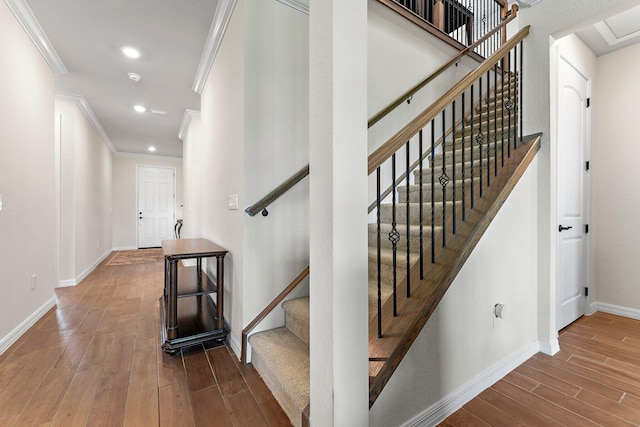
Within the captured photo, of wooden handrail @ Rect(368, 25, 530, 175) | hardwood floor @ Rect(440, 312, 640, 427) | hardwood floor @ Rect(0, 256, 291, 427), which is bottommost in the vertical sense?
hardwood floor @ Rect(440, 312, 640, 427)

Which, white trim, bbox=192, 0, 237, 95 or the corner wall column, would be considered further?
white trim, bbox=192, 0, 237, 95

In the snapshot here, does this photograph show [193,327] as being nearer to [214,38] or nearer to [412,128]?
[412,128]

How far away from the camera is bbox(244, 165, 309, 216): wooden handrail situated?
187cm

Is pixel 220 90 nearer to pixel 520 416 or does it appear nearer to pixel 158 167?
pixel 520 416

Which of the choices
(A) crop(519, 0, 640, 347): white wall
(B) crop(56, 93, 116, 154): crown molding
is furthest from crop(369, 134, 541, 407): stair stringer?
(B) crop(56, 93, 116, 154): crown molding

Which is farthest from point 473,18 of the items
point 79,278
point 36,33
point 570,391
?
point 79,278

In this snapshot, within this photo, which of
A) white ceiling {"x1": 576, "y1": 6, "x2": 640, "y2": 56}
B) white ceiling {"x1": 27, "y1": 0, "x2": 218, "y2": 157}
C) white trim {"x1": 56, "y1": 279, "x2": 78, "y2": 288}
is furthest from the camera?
white trim {"x1": 56, "y1": 279, "x2": 78, "y2": 288}

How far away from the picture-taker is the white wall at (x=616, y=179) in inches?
106

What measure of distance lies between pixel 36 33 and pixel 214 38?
1590mm

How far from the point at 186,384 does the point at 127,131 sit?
18.1 feet

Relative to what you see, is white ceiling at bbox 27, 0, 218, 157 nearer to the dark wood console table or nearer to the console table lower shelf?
the dark wood console table

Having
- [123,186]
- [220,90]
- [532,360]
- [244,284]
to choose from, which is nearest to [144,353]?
[244,284]

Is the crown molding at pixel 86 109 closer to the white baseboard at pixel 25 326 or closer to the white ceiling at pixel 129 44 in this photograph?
the white ceiling at pixel 129 44

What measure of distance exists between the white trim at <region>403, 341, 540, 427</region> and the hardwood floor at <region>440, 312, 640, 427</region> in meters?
0.03
